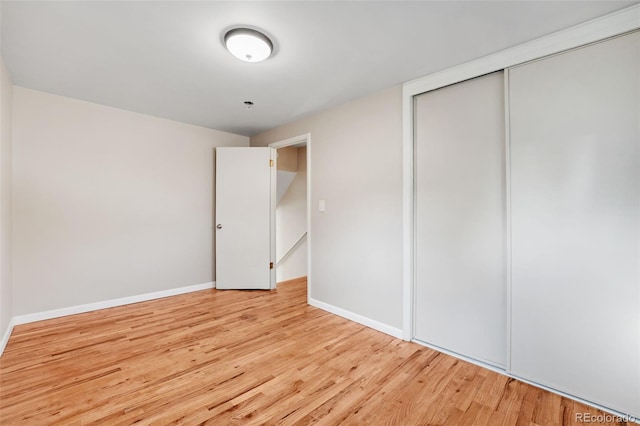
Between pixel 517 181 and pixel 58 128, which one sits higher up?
pixel 58 128

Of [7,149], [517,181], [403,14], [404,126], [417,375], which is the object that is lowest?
[417,375]

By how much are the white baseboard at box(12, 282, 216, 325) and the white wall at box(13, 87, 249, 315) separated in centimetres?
5

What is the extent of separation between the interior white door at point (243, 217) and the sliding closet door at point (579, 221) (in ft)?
9.77

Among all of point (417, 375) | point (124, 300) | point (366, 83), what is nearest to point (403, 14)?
point (366, 83)

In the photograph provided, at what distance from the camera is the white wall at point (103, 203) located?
8.80ft

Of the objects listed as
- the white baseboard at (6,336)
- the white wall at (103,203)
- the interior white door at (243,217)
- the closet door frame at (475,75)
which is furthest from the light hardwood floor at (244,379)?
the interior white door at (243,217)

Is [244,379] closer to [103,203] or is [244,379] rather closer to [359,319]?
[359,319]

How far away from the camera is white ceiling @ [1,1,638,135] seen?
156cm

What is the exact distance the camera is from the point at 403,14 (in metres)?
1.61

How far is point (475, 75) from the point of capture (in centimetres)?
207

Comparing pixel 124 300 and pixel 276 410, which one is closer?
pixel 276 410

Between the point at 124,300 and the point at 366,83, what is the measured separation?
11.9ft

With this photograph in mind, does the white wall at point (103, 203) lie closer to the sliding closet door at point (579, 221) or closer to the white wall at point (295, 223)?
the white wall at point (295, 223)

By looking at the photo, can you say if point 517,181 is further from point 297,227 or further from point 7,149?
point 7,149
